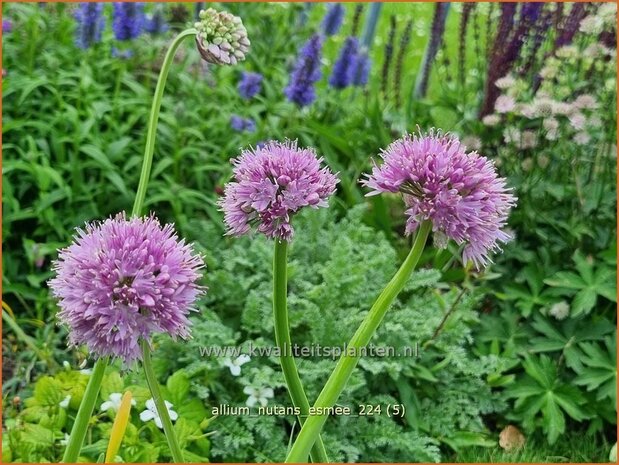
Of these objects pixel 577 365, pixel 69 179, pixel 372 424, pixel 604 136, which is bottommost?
pixel 372 424

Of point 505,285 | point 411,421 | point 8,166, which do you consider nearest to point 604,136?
point 505,285

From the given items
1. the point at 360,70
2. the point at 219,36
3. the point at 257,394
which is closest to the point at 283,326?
the point at 219,36

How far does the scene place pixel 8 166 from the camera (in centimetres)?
251

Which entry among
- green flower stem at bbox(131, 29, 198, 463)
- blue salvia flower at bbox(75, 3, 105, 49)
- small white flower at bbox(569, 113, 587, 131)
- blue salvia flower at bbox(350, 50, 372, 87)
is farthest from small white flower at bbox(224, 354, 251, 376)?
blue salvia flower at bbox(350, 50, 372, 87)

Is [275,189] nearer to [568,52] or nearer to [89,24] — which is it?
[568,52]

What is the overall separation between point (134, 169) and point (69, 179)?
0.74 feet

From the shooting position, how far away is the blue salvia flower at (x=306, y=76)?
2650mm

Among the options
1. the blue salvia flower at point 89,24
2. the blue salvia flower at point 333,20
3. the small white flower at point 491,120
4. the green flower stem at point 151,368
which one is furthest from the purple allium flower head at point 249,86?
the green flower stem at point 151,368

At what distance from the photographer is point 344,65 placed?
294 cm

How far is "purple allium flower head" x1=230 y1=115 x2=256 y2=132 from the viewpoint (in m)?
2.81

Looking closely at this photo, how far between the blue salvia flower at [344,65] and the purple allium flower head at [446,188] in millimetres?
1918

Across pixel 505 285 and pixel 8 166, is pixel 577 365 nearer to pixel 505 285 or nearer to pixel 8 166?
pixel 505 285

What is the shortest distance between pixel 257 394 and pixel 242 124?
4.14 feet

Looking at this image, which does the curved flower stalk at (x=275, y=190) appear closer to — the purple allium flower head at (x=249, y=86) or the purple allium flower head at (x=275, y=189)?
the purple allium flower head at (x=275, y=189)
